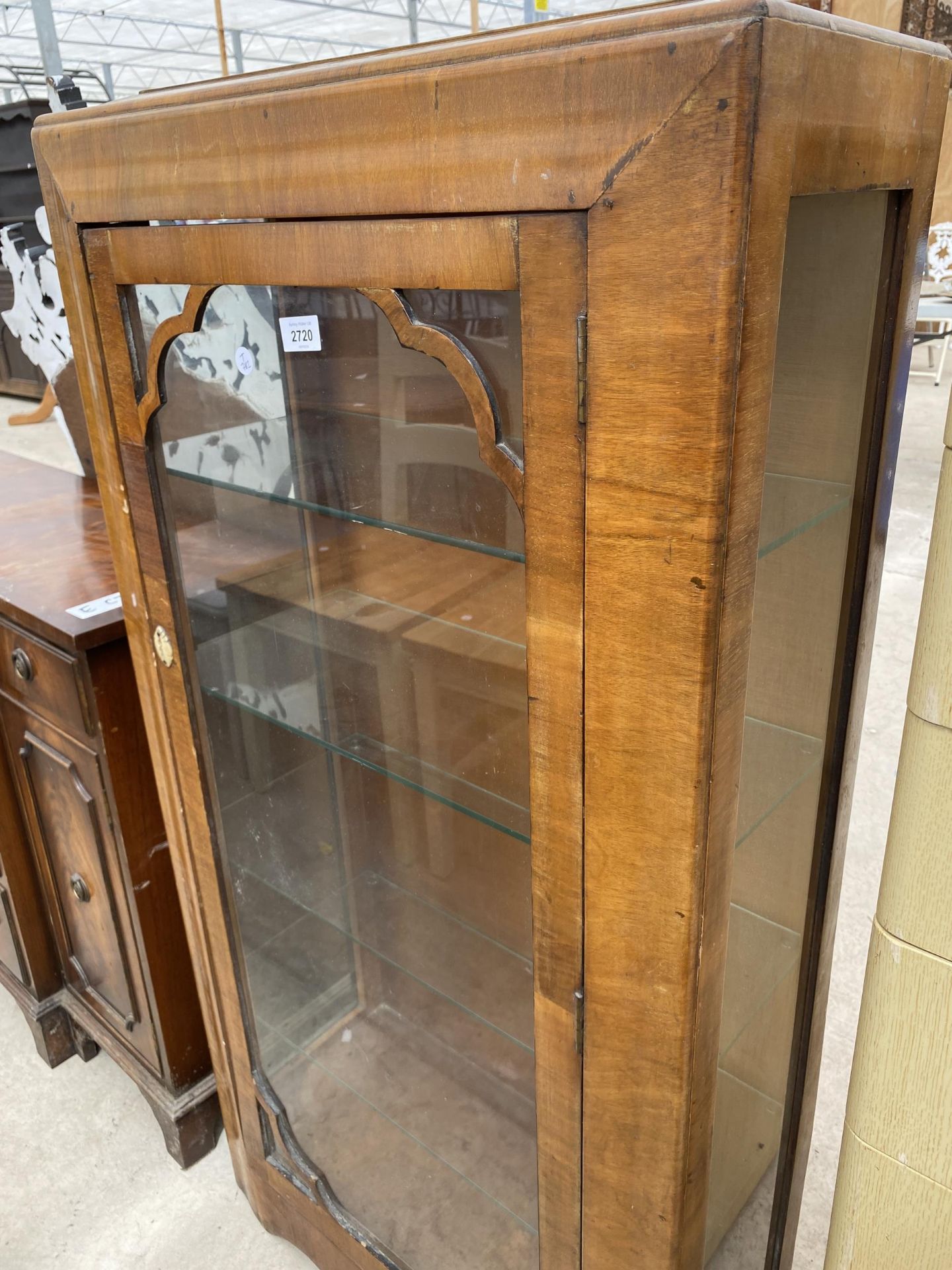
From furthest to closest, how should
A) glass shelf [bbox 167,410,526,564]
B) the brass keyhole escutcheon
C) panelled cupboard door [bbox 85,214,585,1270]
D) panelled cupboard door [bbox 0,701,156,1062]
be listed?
panelled cupboard door [bbox 0,701,156,1062], the brass keyhole escutcheon, glass shelf [bbox 167,410,526,564], panelled cupboard door [bbox 85,214,585,1270]

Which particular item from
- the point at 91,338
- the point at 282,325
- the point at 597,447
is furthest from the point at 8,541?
the point at 597,447

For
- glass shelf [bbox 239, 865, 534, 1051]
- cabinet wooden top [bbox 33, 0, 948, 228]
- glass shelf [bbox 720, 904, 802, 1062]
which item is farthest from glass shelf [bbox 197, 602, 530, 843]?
cabinet wooden top [bbox 33, 0, 948, 228]

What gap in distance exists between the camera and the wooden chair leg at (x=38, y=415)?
5.12 m

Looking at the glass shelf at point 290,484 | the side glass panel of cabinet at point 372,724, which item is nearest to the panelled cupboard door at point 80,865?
the side glass panel of cabinet at point 372,724

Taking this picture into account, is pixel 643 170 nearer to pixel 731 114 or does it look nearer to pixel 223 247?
pixel 731 114

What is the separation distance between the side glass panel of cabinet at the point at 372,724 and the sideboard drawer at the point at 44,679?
0.28m

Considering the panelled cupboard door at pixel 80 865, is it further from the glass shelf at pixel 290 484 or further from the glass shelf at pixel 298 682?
the glass shelf at pixel 290 484

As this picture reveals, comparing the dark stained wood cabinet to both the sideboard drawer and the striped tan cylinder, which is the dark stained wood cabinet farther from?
the striped tan cylinder

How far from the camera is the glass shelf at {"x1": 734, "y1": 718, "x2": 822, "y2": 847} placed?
627 millimetres

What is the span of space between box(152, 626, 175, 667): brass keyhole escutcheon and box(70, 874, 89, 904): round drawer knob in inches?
21.3

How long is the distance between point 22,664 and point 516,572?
81cm

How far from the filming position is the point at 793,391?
1.86ft

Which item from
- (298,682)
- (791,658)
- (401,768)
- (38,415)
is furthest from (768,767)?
(38,415)

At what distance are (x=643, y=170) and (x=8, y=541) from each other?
1.17m
